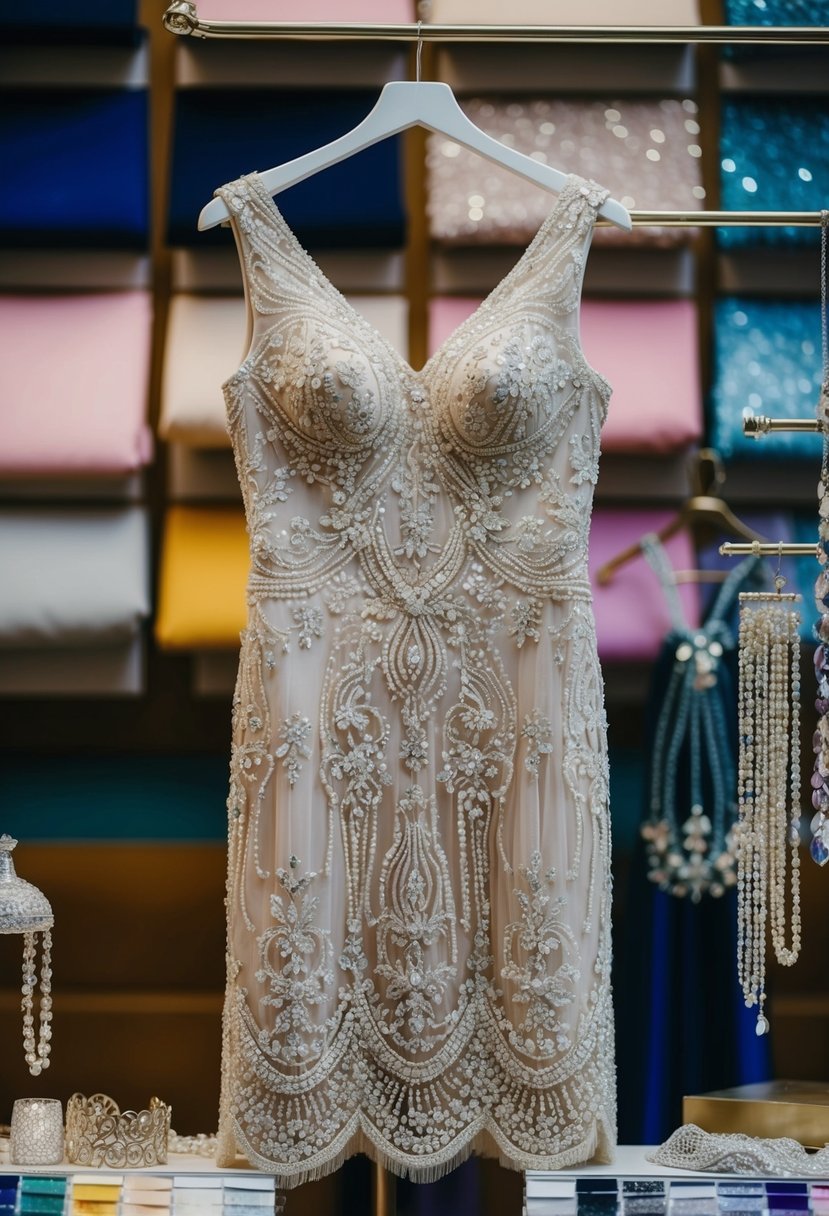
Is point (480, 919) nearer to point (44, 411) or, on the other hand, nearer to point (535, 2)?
point (44, 411)

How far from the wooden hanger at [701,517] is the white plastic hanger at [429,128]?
0.72 m

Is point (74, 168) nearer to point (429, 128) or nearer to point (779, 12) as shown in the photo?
point (429, 128)

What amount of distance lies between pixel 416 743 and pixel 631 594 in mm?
889

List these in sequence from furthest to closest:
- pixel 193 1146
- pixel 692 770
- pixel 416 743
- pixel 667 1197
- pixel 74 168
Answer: pixel 74 168, pixel 692 770, pixel 193 1146, pixel 416 743, pixel 667 1197

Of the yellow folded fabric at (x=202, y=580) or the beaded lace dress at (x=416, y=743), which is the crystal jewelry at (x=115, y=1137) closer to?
the beaded lace dress at (x=416, y=743)

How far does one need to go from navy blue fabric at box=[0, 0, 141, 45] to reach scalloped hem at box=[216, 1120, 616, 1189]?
6.41ft

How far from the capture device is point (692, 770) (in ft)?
8.38

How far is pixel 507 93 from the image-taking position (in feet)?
9.05

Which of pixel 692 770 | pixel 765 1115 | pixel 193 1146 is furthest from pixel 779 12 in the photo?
pixel 193 1146

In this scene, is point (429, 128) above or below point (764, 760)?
above

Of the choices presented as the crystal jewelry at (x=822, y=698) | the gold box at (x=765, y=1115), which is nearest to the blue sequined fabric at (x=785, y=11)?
the crystal jewelry at (x=822, y=698)

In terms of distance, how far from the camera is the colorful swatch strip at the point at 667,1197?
181 centimetres

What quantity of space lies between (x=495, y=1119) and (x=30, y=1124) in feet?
2.07

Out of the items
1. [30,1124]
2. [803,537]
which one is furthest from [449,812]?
[803,537]
